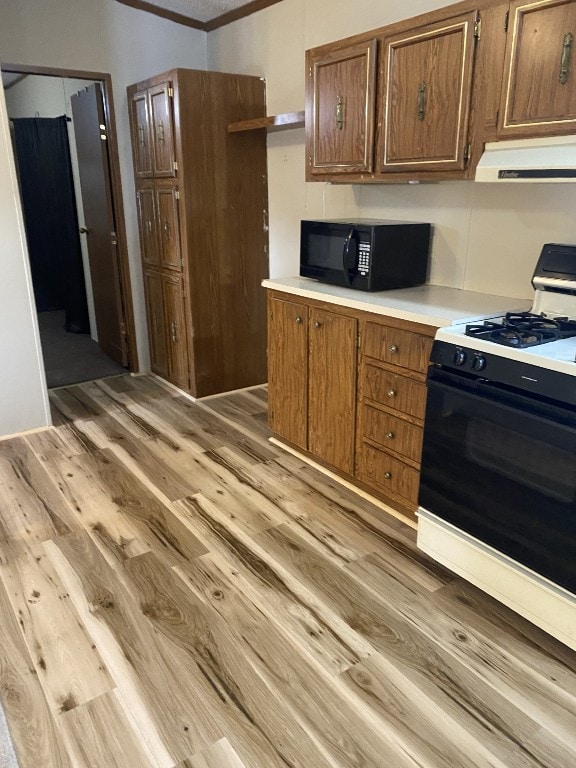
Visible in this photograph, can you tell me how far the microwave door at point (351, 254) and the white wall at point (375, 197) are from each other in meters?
0.44

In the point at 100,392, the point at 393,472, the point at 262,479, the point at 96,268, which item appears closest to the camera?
the point at 393,472

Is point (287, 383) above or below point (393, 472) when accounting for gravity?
above

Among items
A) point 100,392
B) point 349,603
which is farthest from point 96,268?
point 349,603

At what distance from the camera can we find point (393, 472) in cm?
252

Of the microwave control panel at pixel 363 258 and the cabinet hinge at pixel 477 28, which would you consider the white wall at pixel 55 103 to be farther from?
the cabinet hinge at pixel 477 28

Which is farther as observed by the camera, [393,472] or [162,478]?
[162,478]

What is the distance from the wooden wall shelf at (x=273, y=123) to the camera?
124 inches

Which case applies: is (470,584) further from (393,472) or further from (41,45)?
(41,45)

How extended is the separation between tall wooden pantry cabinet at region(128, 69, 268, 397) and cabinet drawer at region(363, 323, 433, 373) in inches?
66.0

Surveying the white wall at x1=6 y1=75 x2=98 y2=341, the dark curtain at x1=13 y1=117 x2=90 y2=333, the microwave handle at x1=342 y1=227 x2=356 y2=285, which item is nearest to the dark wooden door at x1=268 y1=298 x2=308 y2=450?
the microwave handle at x1=342 y1=227 x2=356 y2=285

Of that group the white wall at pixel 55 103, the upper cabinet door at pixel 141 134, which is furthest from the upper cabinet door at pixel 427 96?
the white wall at pixel 55 103

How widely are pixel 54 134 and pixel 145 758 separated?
5501mm

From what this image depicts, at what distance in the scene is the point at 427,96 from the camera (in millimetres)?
2309

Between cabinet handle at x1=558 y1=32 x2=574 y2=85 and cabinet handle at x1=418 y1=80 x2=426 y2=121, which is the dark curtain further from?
cabinet handle at x1=558 y1=32 x2=574 y2=85
